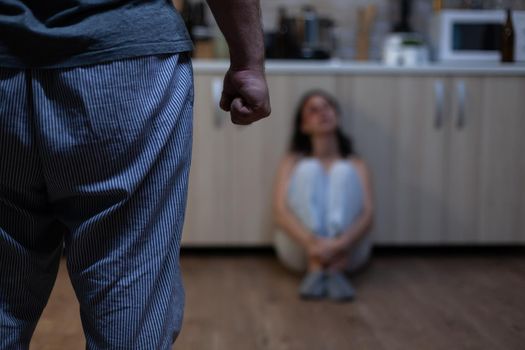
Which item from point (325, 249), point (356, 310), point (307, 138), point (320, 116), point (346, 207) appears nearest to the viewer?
point (356, 310)

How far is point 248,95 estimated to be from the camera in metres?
0.94

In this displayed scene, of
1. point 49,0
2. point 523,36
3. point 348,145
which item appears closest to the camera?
point 49,0

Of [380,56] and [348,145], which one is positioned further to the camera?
[380,56]

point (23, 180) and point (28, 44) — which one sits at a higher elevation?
point (28, 44)

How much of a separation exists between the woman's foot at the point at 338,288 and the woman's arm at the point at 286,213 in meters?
0.16

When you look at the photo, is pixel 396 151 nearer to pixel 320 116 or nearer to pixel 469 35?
→ pixel 320 116

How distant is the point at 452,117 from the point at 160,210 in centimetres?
265

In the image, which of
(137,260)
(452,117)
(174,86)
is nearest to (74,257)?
(137,260)

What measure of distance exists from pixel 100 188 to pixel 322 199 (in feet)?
7.40

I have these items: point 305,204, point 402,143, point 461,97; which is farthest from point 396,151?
point 305,204

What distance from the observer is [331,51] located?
368 centimetres

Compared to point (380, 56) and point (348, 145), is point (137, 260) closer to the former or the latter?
point (348, 145)

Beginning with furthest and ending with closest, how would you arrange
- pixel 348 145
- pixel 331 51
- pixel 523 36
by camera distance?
pixel 331 51 < pixel 348 145 < pixel 523 36

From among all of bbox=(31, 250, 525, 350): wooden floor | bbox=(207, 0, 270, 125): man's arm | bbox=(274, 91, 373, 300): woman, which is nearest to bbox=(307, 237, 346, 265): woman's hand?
bbox=(274, 91, 373, 300): woman
